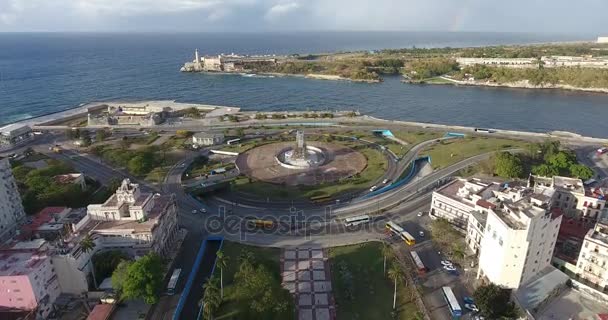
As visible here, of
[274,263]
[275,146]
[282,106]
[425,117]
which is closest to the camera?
[274,263]

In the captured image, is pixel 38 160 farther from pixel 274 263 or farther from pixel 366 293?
pixel 366 293

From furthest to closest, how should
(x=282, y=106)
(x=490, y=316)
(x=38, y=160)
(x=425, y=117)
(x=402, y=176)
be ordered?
(x=282, y=106) → (x=425, y=117) → (x=38, y=160) → (x=402, y=176) → (x=490, y=316)

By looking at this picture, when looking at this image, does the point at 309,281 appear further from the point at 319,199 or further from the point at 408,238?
the point at 319,199

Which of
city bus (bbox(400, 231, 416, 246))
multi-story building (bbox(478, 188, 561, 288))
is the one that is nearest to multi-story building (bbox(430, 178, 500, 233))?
city bus (bbox(400, 231, 416, 246))

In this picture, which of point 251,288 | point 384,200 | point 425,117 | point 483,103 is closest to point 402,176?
point 384,200

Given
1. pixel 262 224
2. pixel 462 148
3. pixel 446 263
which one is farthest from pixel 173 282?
pixel 462 148

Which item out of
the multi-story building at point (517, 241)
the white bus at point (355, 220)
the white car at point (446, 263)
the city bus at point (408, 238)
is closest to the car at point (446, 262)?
the white car at point (446, 263)
